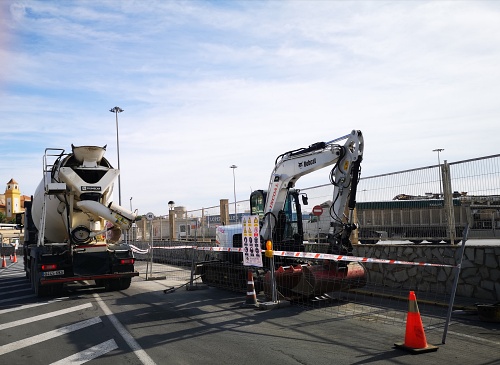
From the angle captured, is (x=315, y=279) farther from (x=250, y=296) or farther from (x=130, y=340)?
(x=130, y=340)

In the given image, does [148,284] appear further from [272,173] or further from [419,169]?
[419,169]

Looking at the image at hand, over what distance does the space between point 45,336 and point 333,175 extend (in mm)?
6720

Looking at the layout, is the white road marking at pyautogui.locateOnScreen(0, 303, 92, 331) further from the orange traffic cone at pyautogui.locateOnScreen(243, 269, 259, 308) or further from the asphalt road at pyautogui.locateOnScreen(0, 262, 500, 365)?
the orange traffic cone at pyautogui.locateOnScreen(243, 269, 259, 308)

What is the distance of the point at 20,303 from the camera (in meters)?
12.4

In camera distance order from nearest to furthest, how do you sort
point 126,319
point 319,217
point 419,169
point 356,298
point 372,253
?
point 126,319 → point 356,298 → point 419,169 → point 372,253 → point 319,217

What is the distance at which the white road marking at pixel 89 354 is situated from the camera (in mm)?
6535

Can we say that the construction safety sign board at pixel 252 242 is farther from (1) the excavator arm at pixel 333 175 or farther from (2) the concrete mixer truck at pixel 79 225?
(2) the concrete mixer truck at pixel 79 225

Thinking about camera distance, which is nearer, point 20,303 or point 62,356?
point 62,356

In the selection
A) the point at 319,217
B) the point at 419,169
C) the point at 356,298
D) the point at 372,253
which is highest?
the point at 419,169

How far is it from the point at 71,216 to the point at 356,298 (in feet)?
27.0

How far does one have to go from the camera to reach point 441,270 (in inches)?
434

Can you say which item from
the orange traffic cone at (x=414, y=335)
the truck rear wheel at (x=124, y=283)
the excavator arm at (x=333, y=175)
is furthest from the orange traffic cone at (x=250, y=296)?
the truck rear wheel at (x=124, y=283)

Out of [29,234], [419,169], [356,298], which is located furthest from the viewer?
[29,234]

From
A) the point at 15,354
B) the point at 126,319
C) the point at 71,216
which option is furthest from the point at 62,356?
the point at 71,216
